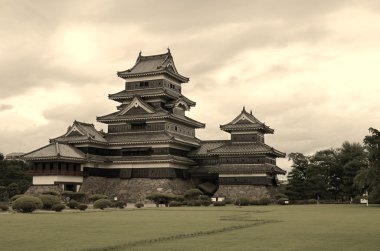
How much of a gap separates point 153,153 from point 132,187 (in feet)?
20.2

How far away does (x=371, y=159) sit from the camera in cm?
5500

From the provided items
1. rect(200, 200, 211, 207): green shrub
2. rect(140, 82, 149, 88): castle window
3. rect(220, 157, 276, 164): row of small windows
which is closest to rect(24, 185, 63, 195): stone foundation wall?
rect(200, 200, 211, 207): green shrub

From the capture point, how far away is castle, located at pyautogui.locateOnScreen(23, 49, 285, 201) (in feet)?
248

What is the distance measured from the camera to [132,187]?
253ft

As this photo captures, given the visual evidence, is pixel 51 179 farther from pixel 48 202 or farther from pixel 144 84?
pixel 144 84

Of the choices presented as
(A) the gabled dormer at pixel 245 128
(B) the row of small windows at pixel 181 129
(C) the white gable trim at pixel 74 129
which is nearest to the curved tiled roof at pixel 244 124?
(A) the gabled dormer at pixel 245 128

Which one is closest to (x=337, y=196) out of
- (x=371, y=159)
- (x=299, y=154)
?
(x=299, y=154)

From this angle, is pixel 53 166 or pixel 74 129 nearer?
pixel 53 166

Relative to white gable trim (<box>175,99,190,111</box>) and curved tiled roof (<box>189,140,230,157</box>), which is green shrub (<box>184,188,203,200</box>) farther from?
white gable trim (<box>175,99,190,111</box>)

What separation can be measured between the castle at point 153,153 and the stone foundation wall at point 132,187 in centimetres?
15

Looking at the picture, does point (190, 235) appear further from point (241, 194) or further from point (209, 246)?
point (241, 194)

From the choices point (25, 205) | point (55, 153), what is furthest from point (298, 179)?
point (25, 205)

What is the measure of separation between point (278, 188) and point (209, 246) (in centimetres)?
6199

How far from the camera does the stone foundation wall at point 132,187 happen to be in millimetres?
75188
